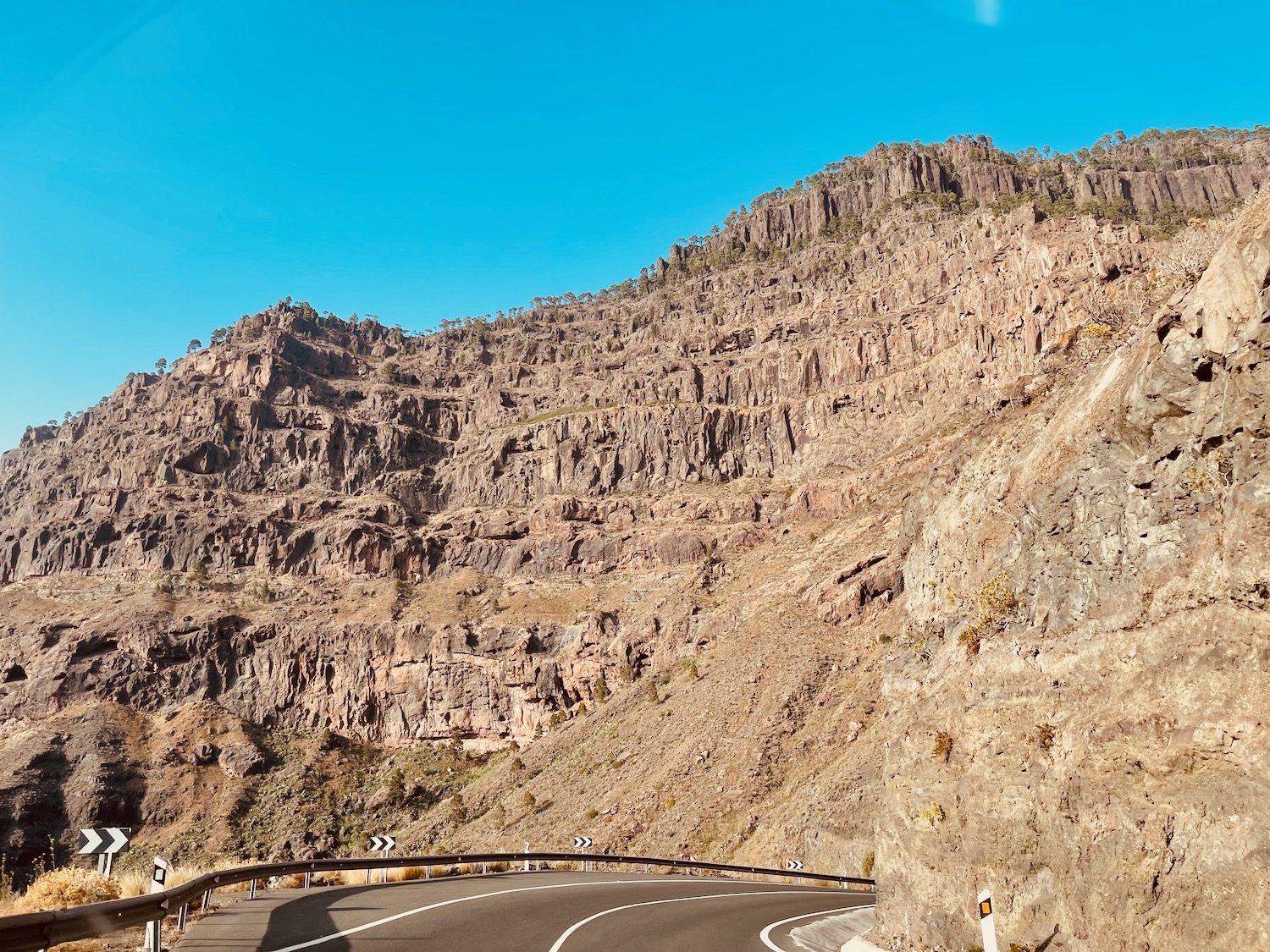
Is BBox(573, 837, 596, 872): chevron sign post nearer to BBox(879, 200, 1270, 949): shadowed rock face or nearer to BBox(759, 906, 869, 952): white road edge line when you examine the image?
BBox(759, 906, 869, 952): white road edge line

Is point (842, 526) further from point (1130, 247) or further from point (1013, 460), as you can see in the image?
point (1013, 460)

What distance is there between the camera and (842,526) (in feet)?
246

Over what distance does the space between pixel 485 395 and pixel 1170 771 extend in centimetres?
15045

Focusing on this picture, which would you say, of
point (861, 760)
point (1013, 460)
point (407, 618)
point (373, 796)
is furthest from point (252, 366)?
point (1013, 460)

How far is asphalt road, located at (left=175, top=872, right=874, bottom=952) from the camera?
1030 centimetres

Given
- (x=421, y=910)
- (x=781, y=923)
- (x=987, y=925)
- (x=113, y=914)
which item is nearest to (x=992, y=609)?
(x=987, y=925)

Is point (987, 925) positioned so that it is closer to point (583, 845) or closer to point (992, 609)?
point (992, 609)

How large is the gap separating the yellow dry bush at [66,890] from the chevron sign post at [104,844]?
0.22 m

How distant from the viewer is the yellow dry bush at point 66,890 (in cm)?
1001

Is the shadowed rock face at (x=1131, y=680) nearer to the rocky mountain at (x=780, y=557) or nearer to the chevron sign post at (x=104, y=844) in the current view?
the rocky mountain at (x=780, y=557)

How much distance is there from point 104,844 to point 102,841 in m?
0.09

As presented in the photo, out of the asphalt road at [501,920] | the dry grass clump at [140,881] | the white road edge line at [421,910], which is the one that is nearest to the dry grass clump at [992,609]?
the asphalt road at [501,920]

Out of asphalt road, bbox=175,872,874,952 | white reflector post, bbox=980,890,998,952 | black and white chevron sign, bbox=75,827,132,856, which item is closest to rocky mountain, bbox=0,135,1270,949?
white reflector post, bbox=980,890,998,952

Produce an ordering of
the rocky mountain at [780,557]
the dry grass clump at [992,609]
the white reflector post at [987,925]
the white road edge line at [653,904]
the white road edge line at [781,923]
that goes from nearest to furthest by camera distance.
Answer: the white reflector post at [987,925], the rocky mountain at [780,557], the white road edge line at [653,904], the dry grass clump at [992,609], the white road edge line at [781,923]
